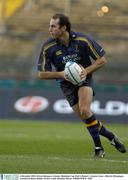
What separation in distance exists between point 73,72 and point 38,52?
47.0 ft

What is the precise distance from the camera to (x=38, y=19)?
29594 mm

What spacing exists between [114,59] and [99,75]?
130 centimetres

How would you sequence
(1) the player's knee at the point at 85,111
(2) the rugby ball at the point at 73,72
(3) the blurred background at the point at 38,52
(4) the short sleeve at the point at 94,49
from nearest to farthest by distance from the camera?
1. (2) the rugby ball at the point at 73,72
2. (1) the player's knee at the point at 85,111
3. (4) the short sleeve at the point at 94,49
4. (3) the blurred background at the point at 38,52

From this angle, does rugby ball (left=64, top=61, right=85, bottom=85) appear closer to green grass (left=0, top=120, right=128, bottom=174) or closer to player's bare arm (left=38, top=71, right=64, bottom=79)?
player's bare arm (left=38, top=71, right=64, bottom=79)

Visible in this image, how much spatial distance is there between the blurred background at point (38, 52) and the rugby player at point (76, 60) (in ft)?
35.8

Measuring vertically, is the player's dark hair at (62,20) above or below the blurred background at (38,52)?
above

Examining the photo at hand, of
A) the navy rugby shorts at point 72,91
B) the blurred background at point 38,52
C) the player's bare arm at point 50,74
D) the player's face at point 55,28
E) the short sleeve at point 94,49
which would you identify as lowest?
the blurred background at point 38,52

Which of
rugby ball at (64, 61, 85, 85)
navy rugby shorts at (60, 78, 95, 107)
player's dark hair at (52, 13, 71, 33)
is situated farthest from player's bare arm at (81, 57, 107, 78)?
player's dark hair at (52, 13, 71, 33)

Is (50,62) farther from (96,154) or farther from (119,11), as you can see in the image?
(119,11)

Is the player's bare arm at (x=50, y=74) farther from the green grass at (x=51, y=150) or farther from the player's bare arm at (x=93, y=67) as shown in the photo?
the green grass at (x=51, y=150)

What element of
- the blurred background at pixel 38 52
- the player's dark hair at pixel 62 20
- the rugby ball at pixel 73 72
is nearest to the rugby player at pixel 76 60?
the player's dark hair at pixel 62 20

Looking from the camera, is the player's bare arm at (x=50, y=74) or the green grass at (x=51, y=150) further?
the player's bare arm at (x=50, y=74)

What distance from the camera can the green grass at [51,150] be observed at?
938cm

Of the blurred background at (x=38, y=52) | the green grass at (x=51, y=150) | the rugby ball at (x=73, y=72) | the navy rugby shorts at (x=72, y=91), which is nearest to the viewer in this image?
the green grass at (x=51, y=150)
